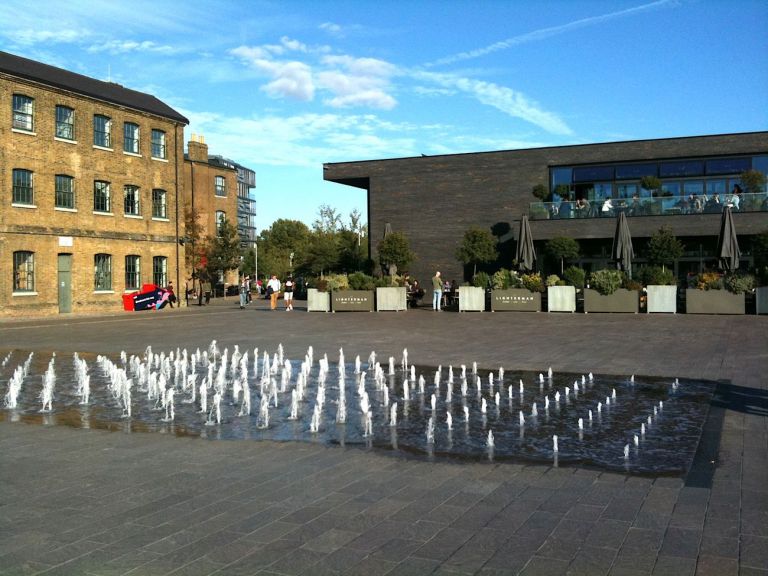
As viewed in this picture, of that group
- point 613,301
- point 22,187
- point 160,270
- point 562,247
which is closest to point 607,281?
point 613,301

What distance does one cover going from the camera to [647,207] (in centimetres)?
3547

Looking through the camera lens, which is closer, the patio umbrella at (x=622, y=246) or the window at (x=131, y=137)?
the patio umbrella at (x=622, y=246)

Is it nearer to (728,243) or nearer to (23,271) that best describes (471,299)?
(728,243)

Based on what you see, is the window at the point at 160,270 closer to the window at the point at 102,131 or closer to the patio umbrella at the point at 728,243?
the window at the point at 102,131

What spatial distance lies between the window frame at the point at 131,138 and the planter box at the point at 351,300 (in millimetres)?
15100

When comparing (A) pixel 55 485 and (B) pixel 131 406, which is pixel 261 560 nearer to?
(A) pixel 55 485

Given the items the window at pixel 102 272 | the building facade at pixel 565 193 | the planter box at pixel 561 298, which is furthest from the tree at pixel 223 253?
the planter box at pixel 561 298

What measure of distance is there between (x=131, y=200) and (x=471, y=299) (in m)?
19.8

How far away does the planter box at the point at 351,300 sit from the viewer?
108 feet

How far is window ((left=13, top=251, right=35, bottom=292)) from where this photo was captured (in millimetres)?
32906

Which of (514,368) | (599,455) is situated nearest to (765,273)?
(514,368)

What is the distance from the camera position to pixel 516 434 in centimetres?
773

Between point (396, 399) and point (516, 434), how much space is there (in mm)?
2563

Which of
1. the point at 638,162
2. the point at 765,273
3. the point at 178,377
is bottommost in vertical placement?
the point at 178,377
